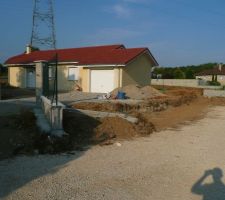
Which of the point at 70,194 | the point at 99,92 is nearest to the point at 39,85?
the point at 70,194

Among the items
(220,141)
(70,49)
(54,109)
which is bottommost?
(220,141)

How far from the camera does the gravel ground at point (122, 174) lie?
6.44 m

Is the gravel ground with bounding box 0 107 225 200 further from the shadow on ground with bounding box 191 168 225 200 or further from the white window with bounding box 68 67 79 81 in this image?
the white window with bounding box 68 67 79 81

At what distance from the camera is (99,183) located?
7012mm

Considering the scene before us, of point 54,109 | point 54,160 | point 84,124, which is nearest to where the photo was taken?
point 54,160

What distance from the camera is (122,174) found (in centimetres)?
771

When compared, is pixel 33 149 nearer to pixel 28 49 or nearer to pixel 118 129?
pixel 118 129

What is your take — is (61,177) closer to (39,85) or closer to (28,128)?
(28,128)

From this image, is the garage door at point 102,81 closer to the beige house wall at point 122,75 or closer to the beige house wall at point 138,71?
the beige house wall at point 122,75

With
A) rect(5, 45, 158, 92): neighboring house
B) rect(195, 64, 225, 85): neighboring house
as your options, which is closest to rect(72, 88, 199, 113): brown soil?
rect(5, 45, 158, 92): neighboring house

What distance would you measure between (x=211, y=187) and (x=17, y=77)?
3253 cm

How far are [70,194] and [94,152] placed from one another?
3.48 meters

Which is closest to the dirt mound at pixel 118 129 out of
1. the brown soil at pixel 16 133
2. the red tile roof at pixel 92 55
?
the brown soil at pixel 16 133

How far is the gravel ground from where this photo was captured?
6438 millimetres
